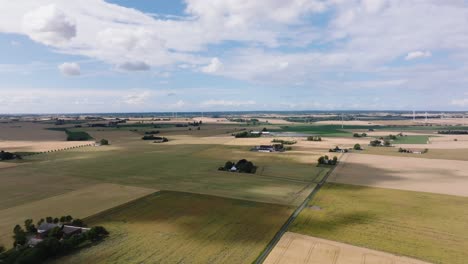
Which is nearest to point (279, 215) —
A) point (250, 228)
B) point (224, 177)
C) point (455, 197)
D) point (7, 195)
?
point (250, 228)

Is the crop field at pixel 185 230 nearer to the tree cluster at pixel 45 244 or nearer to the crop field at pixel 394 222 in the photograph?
the tree cluster at pixel 45 244

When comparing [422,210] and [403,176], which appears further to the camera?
[403,176]

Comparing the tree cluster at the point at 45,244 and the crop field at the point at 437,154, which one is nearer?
the tree cluster at the point at 45,244

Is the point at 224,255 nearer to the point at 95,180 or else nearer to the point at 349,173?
the point at 95,180

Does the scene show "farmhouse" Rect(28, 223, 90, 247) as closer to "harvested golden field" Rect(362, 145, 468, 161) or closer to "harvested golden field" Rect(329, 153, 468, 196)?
"harvested golden field" Rect(329, 153, 468, 196)

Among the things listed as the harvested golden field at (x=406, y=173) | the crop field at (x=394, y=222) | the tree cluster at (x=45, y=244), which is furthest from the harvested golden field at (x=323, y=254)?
the harvested golden field at (x=406, y=173)

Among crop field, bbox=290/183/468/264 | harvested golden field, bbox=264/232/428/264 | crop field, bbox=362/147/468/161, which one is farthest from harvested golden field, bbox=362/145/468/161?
harvested golden field, bbox=264/232/428/264
